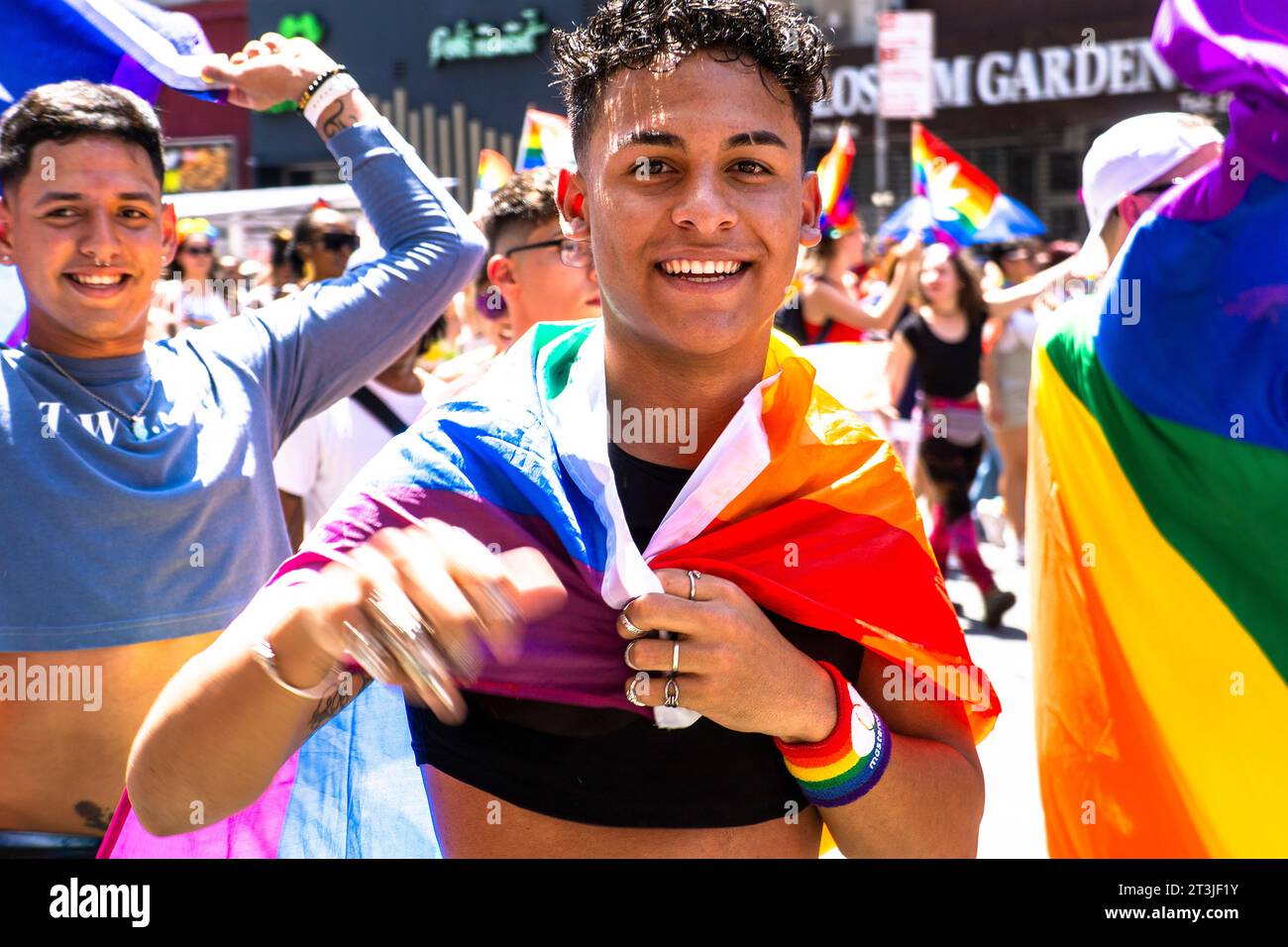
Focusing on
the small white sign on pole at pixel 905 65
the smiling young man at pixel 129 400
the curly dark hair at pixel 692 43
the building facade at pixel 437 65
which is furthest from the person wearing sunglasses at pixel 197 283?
the building facade at pixel 437 65

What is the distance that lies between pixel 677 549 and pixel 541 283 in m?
2.05

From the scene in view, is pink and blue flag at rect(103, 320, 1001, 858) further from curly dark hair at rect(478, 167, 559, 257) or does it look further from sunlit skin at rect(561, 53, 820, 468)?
curly dark hair at rect(478, 167, 559, 257)

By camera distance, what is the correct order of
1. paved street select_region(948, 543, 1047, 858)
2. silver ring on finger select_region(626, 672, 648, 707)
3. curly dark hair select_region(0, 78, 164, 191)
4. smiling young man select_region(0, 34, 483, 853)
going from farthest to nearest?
paved street select_region(948, 543, 1047, 858), curly dark hair select_region(0, 78, 164, 191), smiling young man select_region(0, 34, 483, 853), silver ring on finger select_region(626, 672, 648, 707)

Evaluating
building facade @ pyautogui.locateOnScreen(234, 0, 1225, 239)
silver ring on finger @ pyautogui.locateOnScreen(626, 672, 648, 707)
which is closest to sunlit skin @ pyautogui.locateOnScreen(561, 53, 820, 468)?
silver ring on finger @ pyautogui.locateOnScreen(626, 672, 648, 707)

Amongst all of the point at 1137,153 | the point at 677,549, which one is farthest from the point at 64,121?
the point at 1137,153

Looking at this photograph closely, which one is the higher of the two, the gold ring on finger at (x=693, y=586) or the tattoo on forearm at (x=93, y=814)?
the gold ring on finger at (x=693, y=586)

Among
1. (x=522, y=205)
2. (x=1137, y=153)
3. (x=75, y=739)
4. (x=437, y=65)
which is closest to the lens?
(x=75, y=739)

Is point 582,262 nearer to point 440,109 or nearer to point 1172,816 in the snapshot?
point 1172,816

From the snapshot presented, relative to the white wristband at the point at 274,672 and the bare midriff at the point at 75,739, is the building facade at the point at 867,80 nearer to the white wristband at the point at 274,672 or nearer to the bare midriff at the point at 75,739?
the bare midriff at the point at 75,739

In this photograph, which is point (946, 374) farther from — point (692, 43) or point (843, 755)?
point (843, 755)

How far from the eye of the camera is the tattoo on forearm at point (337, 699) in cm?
172

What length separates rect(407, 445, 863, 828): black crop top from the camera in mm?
1786

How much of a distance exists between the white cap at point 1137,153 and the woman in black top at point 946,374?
14.1 ft

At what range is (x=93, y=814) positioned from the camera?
2463mm
